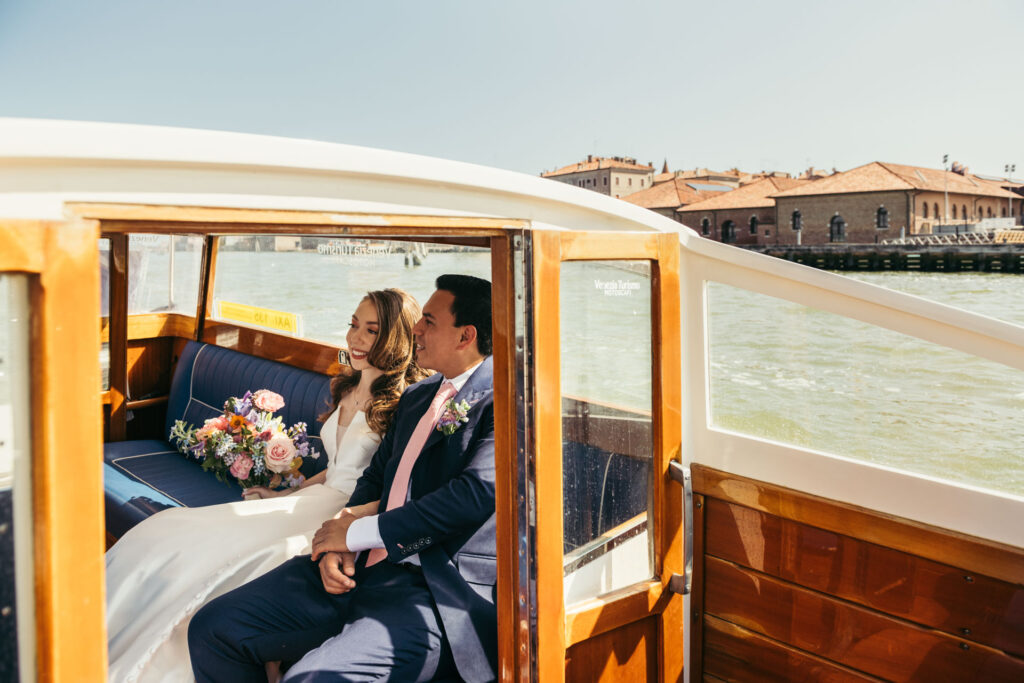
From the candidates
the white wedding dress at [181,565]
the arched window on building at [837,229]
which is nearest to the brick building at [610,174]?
the arched window on building at [837,229]

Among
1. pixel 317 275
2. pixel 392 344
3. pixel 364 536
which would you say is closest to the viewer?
pixel 364 536

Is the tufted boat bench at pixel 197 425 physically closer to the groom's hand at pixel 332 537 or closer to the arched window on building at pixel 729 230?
the groom's hand at pixel 332 537

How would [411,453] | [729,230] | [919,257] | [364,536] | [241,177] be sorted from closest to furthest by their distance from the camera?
[241,177]
[364,536]
[411,453]
[919,257]
[729,230]

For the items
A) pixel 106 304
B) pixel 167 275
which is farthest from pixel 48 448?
pixel 167 275

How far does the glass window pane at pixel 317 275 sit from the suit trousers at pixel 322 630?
1.15 metres

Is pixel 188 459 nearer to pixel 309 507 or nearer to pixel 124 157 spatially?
pixel 309 507

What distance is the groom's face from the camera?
2600 millimetres

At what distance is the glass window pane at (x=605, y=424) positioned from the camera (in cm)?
191

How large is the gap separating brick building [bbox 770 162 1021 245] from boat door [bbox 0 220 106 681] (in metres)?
58.9

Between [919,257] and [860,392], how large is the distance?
176ft

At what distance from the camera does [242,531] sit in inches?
109

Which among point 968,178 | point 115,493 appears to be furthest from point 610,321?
point 968,178

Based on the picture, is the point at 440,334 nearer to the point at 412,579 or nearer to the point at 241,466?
the point at 412,579

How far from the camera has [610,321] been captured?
202 centimetres
